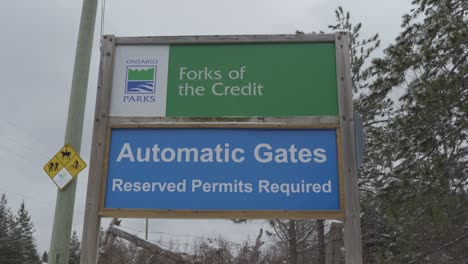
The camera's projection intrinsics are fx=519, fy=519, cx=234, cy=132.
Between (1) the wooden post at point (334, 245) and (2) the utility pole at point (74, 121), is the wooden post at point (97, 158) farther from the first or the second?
(1) the wooden post at point (334, 245)

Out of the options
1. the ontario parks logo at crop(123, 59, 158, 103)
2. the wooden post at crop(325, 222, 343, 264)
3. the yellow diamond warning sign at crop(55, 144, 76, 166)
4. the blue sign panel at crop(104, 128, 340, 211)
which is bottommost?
the wooden post at crop(325, 222, 343, 264)

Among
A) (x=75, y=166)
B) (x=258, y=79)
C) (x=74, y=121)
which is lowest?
(x=75, y=166)

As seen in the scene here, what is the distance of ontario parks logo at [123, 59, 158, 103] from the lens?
4758 millimetres

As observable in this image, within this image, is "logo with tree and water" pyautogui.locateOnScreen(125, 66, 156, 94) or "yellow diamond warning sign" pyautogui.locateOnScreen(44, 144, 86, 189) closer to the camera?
"logo with tree and water" pyautogui.locateOnScreen(125, 66, 156, 94)

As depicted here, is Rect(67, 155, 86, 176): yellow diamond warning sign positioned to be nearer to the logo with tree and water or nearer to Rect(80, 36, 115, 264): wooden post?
Rect(80, 36, 115, 264): wooden post

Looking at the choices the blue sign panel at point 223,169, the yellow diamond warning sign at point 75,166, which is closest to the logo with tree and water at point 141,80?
the blue sign panel at point 223,169

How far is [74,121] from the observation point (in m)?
5.18

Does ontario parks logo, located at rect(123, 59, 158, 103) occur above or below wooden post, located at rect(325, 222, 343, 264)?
above

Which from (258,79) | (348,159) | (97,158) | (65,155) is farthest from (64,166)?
(348,159)

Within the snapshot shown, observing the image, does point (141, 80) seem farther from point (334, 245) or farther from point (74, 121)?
point (334, 245)

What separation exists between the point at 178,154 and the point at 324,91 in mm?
1420

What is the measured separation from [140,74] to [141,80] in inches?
2.7

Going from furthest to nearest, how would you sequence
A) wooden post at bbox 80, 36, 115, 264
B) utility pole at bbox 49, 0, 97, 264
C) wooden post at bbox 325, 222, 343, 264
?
wooden post at bbox 325, 222, 343, 264
utility pole at bbox 49, 0, 97, 264
wooden post at bbox 80, 36, 115, 264

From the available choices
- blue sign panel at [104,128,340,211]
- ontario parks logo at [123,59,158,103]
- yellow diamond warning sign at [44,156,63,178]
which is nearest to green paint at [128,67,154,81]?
ontario parks logo at [123,59,158,103]
